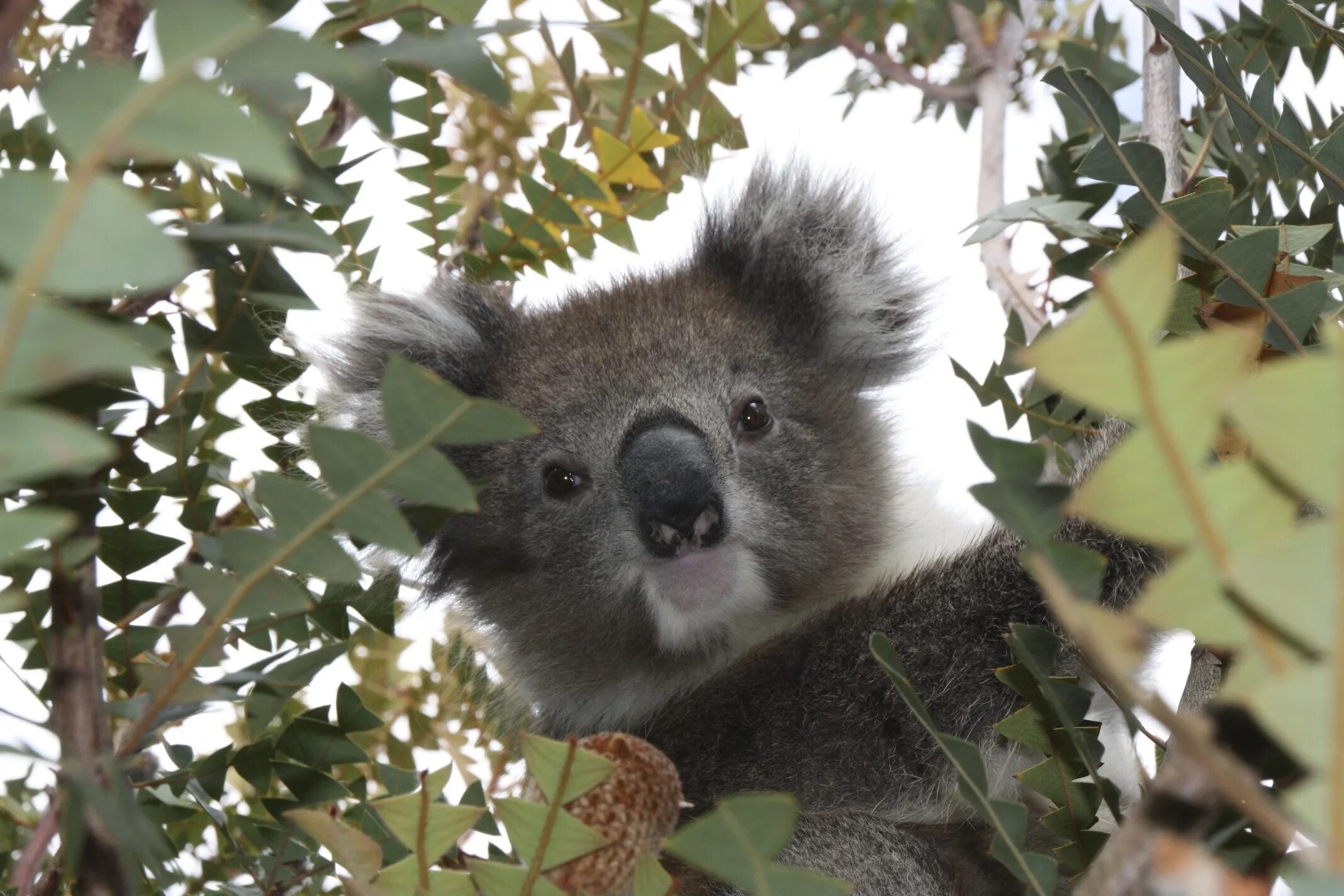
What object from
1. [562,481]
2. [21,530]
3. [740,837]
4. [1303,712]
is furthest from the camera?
[562,481]

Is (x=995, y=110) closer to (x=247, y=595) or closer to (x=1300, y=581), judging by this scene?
(x=247, y=595)

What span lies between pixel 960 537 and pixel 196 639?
224 centimetres

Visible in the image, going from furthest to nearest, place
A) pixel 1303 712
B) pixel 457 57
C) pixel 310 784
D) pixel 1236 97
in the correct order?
1. pixel 310 784
2. pixel 1236 97
3. pixel 457 57
4. pixel 1303 712

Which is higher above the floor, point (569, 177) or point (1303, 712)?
point (569, 177)

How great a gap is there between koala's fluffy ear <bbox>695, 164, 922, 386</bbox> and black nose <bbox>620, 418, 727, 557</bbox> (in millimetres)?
650

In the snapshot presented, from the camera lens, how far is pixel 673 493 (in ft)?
7.73

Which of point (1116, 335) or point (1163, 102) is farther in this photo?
point (1163, 102)

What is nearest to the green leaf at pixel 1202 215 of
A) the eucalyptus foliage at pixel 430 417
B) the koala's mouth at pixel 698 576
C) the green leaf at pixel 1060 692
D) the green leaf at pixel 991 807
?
the eucalyptus foliage at pixel 430 417

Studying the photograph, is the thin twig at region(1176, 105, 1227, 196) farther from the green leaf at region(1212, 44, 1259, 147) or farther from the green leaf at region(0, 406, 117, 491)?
the green leaf at region(0, 406, 117, 491)

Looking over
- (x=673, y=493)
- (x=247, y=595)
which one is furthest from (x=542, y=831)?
(x=673, y=493)

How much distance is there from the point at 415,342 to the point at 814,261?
0.98 m

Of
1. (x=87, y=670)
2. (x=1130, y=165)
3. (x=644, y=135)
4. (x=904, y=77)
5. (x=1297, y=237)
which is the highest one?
(x=904, y=77)

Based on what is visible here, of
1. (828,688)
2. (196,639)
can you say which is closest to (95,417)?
(196,639)

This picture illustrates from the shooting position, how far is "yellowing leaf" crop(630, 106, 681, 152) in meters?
2.15
